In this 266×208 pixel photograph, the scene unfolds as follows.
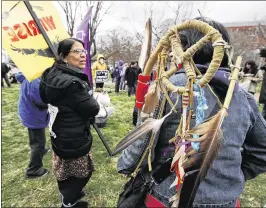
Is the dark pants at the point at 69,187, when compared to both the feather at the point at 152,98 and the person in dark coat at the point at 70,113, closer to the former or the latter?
the person in dark coat at the point at 70,113

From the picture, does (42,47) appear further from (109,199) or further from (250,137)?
(250,137)

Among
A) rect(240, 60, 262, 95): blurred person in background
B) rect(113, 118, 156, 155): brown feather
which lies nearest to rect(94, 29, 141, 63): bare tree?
rect(113, 118, 156, 155): brown feather

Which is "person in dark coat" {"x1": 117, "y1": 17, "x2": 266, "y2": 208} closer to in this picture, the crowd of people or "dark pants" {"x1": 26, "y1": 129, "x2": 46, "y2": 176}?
the crowd of people

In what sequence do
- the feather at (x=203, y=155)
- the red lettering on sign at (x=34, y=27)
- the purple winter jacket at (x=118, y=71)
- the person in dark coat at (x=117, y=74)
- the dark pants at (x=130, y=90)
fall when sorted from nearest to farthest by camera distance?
the feather at (x=203, y=155) → the red lettering on sign at (x=34, y=27) → the dark pants at (x=130, y=90) → the person in dark coat at (x=117, y=74) → the purple winter jacket at (x=118, y=71)

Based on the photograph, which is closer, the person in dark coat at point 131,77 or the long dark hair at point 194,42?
the long dark hair at point 194,42

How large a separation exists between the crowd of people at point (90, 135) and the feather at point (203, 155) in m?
0.31

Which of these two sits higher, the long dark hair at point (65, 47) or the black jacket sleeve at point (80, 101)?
the long dark hair at point (65, 47)

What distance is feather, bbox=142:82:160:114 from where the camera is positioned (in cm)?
91

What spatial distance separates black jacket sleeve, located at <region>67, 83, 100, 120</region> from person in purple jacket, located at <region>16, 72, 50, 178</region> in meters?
0.98

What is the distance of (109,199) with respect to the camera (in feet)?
9.24

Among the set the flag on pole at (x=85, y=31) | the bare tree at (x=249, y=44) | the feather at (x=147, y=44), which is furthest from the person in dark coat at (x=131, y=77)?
the feather at (x=147, y=44)

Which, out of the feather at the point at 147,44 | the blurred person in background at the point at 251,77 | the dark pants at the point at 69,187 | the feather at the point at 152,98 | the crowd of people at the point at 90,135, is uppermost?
the feather at the point at 147,44

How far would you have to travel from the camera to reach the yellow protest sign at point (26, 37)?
2326mm

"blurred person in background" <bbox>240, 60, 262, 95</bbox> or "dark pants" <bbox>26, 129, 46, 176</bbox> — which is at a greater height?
"blurred person in background" <bbox>240, 60, 262, 95</bbox>
